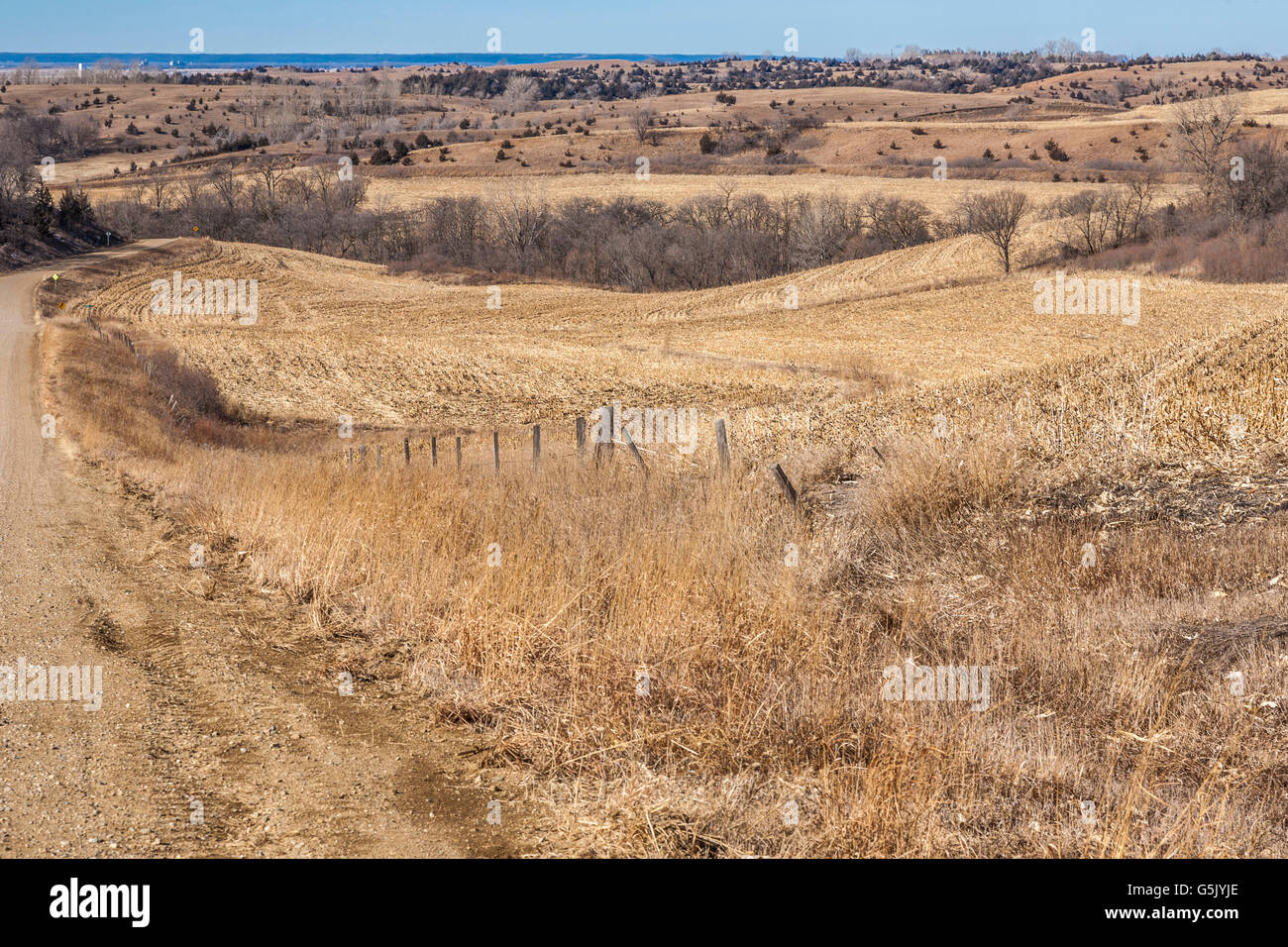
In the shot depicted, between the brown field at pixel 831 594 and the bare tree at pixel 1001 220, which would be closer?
the brown field at pixel 831 594

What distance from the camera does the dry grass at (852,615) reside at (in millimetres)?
5148

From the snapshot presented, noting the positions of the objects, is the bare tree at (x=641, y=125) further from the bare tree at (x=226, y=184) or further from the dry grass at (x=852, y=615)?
the dry grass at (x=852, y=615)

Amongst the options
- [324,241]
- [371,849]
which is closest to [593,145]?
[324,241]

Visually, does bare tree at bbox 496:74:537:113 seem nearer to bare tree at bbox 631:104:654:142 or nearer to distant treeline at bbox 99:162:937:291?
bare tree at bbox 631:104:654:142

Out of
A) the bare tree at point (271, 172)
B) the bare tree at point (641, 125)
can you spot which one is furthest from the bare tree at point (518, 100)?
the bare tree at point (271, 172)

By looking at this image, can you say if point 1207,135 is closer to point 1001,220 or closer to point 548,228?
point 1001,220

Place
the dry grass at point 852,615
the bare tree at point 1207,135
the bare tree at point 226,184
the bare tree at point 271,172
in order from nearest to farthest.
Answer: the dry grass at point 852,615 → the bare tree at point 1207,135 → the bare tree at point 226,184 → the bare tree at point 271,172

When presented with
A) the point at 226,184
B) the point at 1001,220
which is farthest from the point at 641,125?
the point at 1001,220

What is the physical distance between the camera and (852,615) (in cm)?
820

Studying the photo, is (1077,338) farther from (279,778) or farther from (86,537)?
(279,778)

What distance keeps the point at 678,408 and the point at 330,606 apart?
2178 centimetres

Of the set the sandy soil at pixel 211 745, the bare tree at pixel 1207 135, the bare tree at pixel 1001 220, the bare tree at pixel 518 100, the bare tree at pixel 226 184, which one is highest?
the bare tree at pixel 518 100

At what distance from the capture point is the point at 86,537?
11758 millimetres

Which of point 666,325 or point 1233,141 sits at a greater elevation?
point 1233,141
